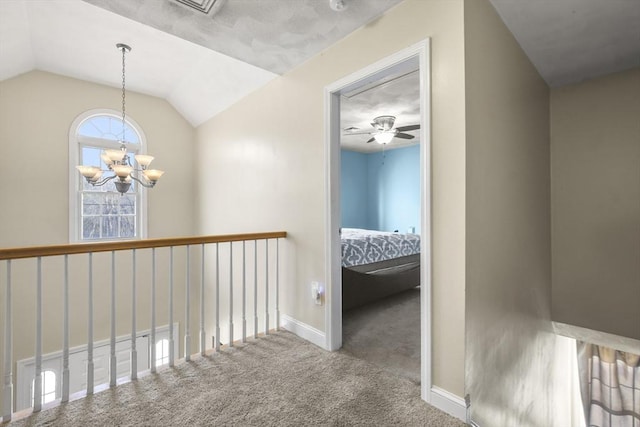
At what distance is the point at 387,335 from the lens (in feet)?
8.69

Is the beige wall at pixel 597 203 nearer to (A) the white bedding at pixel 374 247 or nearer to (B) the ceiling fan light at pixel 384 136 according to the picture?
(A) the white bedding at pixel 374 247

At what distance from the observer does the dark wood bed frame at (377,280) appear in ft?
10.1

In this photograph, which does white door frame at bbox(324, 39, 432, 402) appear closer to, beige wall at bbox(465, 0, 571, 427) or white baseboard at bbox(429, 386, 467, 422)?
white baseboard at bbox(429, 386, 467, 422)

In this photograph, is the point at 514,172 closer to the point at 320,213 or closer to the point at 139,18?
the point at 320,213

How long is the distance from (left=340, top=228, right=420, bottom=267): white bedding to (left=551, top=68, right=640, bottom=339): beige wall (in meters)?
1.51

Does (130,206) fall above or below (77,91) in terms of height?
below

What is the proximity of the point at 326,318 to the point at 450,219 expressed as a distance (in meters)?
1.25

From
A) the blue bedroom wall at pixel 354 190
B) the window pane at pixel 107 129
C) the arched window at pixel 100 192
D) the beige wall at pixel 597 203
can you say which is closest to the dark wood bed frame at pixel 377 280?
the beige wall at pixel 597 203

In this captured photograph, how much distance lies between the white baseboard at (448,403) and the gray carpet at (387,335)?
214mm

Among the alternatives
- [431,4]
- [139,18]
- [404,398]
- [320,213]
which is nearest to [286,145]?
[320,213]

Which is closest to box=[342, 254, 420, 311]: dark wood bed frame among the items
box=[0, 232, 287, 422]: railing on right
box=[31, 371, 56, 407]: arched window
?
box=[0, 232, 287, 422]: railing on right

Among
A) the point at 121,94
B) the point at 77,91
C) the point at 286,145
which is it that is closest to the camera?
the point at 286,145

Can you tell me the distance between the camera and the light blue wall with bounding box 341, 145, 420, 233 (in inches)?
239

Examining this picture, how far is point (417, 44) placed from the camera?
5.89 ft
